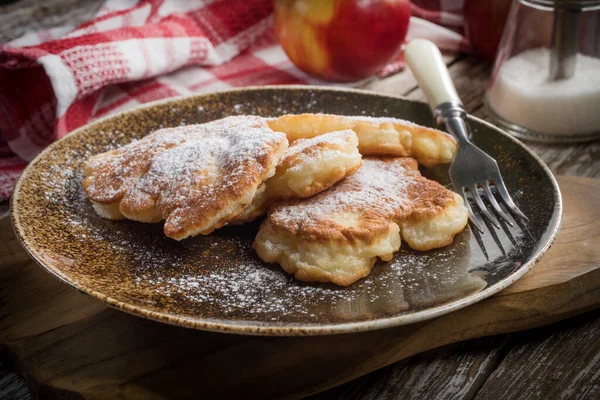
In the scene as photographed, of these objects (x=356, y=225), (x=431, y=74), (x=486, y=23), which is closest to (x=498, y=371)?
(x=356, y=225)

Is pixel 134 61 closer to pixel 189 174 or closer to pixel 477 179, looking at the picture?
pixel 189 174

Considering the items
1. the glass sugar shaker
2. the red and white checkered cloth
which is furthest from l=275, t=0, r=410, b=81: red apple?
the glass sugar shaker

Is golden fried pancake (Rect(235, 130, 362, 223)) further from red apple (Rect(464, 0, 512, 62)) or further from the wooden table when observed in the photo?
red apple (Rect(464, 0, 512, 62))

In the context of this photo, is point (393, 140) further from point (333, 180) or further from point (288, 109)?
point (288, 109)

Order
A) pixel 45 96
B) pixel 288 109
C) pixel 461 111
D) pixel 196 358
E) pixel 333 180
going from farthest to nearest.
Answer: pixel 45 96
pixel 288 109
pixel 461 111
pixel 333 180
pixel 196 358

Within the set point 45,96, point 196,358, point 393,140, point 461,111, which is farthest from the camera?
point 45,96

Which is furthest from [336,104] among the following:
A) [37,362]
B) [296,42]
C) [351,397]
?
[37,362]

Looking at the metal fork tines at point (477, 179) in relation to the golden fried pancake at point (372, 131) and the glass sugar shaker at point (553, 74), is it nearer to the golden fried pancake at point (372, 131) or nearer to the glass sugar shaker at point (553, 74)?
the golden fried pancake at point (372, 131)
